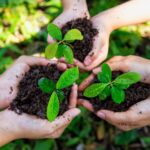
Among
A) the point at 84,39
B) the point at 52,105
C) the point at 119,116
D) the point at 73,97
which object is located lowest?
the point at 119,116

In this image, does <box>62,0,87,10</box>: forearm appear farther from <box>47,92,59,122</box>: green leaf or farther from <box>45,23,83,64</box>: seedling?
<box>47,92,59,122</box>: green leaf

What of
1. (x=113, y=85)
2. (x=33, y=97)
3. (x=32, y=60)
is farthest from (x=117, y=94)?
(x=32, y=60)

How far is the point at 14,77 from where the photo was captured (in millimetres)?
1813

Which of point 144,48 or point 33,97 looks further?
point 144,48

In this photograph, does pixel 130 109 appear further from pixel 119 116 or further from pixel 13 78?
pixel 13 78

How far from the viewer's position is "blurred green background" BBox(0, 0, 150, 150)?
7.02 feet

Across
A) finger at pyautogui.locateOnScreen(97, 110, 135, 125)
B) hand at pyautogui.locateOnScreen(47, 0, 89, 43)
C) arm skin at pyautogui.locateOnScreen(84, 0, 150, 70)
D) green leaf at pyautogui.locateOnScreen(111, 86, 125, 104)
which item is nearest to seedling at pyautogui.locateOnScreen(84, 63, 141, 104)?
green leaf at pyautogui.locateOnScreen(111, 86, 125, 104)

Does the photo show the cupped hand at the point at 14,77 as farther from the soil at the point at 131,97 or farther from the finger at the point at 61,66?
the soil at the point at 131,97

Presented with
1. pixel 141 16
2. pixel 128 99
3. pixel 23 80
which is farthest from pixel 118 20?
pixel 23 80

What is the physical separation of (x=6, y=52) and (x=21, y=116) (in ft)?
2.87

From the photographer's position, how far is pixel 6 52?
8.07 feet

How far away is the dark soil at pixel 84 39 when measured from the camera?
183cm

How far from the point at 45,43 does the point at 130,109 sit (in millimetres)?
967

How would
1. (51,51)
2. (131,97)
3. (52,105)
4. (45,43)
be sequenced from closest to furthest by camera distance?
(52,105), (51,51), (131,97), (45,43)
